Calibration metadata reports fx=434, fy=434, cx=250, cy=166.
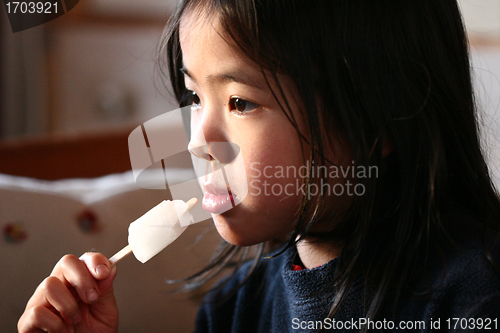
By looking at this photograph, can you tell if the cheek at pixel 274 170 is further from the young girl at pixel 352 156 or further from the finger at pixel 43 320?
the finger at pixel 43 320

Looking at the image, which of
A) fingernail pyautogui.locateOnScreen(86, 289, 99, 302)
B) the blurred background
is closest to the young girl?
fingernail pyautogui.locateOnScreen(86, 289, 99, 302)

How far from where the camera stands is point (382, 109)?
1.93ft

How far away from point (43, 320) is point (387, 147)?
1.88ft

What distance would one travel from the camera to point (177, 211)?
2.11 ft

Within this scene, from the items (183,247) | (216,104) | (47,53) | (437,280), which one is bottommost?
(183,247)

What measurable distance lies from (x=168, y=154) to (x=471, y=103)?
2.19ft

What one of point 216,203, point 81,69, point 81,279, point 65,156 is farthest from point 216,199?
point 81,69

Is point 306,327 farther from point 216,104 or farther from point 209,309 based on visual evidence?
point 216,104

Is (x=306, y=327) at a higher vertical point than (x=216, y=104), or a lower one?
lower

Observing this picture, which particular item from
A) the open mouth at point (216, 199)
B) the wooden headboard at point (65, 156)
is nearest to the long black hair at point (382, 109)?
the open mouth at point (216, 199)

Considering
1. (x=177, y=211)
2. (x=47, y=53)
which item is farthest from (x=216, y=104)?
(x=47, y=53)

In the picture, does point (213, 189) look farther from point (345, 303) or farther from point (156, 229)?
point (345, 303)

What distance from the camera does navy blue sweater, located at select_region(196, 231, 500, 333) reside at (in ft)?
1.73

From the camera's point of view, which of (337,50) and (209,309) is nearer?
(337,50)
